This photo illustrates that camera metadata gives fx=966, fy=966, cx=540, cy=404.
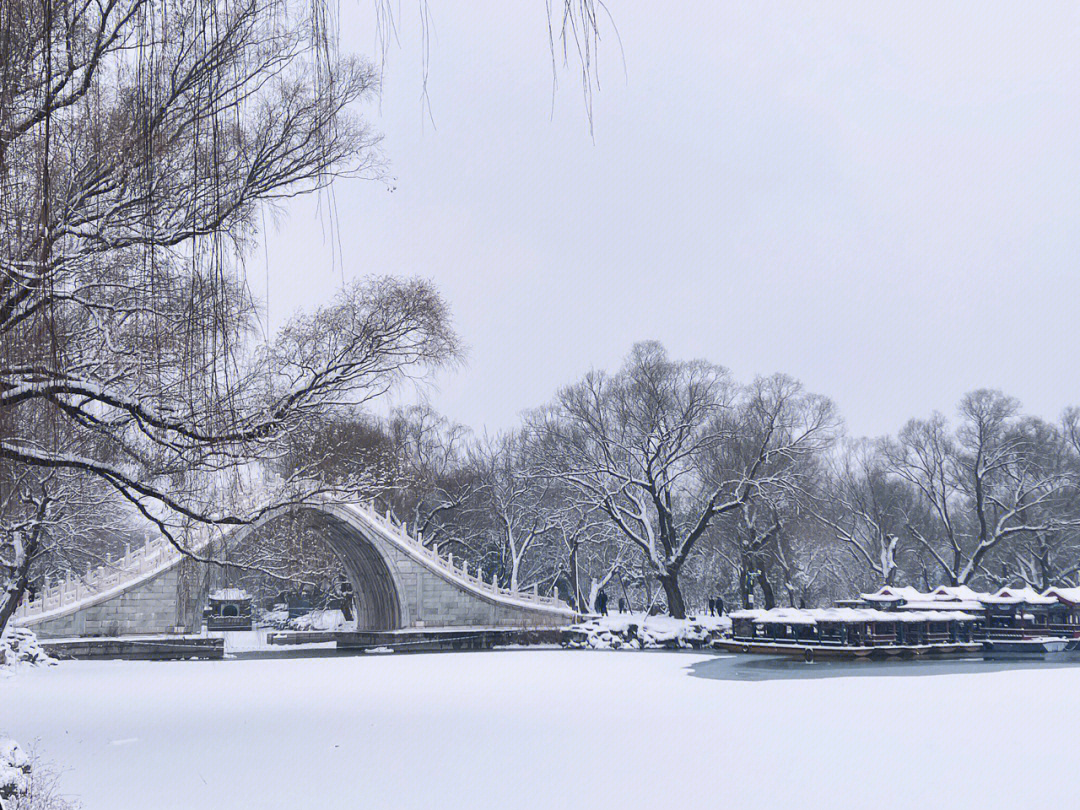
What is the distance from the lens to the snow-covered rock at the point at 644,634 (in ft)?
102

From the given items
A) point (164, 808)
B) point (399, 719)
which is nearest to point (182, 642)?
point (399, 719)

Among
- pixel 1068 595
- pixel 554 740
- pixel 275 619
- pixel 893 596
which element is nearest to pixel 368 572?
pixel 275 619

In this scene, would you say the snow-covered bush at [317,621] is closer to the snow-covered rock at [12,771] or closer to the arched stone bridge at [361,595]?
the arched stone bridge at [361,595]

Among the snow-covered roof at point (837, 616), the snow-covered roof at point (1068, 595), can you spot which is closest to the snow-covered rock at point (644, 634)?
the snow-covered roof at point (837, 616)

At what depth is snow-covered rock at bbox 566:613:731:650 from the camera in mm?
31188

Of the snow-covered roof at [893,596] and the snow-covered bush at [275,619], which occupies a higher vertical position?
the snow-covered roof at [893,596]

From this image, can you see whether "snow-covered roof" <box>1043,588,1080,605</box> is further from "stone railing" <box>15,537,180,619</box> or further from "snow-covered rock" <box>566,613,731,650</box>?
"stone railing" <box>15,537,180,619</box>

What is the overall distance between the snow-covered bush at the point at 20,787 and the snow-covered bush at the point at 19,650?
47.5 ft

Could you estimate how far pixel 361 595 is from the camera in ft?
126

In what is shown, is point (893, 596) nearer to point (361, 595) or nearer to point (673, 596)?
point (673, 596)

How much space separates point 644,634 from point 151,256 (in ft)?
96.0

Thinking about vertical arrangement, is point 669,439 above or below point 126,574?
above

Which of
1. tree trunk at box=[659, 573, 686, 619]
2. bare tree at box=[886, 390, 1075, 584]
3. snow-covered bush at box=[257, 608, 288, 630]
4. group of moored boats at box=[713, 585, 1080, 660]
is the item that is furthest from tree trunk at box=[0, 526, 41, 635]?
bare tree at box=[886, 390, 1075, 584]

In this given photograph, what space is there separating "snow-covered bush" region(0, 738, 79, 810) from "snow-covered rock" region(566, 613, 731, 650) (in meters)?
24.2
